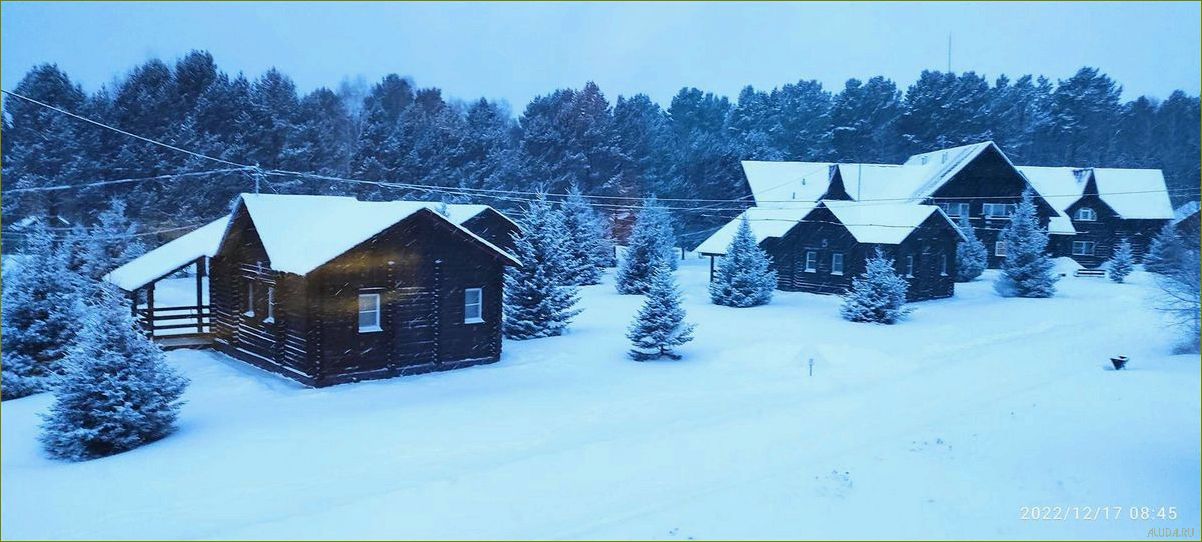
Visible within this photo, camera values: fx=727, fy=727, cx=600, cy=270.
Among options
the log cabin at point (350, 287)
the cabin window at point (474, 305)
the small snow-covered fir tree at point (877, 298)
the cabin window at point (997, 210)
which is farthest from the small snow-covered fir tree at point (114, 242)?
the cabin window at point (997, 210)

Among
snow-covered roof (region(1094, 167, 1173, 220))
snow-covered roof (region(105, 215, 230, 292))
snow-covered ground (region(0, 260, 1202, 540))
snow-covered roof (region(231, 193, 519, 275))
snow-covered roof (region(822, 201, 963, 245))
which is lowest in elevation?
snow-covered ground (region(0, 260, 1202, 540))

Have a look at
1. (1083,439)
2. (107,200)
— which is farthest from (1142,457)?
(107,200)

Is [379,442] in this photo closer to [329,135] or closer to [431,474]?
[431,474]

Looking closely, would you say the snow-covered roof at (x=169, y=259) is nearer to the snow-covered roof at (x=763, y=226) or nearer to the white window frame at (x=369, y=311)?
the white window frame at (x=369, y=311)

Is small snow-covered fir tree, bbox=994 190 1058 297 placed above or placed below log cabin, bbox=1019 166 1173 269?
below

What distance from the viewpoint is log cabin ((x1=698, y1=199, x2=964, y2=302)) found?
35.8 meters

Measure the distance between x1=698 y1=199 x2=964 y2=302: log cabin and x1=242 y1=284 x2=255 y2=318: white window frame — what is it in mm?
24229

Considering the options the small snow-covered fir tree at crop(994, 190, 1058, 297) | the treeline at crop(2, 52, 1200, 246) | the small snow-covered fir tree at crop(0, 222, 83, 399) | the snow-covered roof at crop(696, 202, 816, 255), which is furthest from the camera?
the treeline at crop(2, 52, 1200, 246)

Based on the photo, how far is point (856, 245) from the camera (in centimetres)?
3650

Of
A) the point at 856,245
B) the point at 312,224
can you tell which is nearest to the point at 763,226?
the point at 856,245

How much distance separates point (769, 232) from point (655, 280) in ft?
64.4

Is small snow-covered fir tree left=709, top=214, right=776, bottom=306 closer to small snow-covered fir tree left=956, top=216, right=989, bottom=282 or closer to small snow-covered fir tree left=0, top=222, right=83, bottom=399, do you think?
small snow-covered fir tree left=956, top=216, right=989, bottom=282

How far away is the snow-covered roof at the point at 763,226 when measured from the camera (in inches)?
1576

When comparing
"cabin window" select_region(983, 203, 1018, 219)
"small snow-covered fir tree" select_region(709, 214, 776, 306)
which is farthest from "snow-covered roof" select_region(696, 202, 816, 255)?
"cabin window" select_region(983, 203, 1018, 219)
